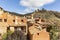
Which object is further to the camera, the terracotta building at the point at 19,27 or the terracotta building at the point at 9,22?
the terracotta building at the point at 9,22

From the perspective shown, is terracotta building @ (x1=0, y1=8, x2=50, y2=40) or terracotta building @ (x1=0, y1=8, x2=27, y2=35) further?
terracotta building @ (x1=0, y1=8, x2=27, y2=35)

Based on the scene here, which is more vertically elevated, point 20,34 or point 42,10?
point 42,10

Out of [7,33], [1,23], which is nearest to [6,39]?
[7,33]

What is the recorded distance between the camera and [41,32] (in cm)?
2839

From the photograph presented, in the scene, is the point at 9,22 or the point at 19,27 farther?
the point at 19,27

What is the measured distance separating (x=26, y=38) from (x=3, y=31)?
4620mm

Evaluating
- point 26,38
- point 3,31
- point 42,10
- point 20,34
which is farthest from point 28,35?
point 42,10

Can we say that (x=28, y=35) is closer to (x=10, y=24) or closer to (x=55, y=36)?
(x=10, y=24)

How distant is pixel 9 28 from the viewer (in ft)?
99.1

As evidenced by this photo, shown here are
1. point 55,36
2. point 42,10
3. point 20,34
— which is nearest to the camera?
point 20,34

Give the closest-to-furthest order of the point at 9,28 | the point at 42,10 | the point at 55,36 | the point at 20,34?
the point at 20,34, the point at 9,28, the point at 55,36, the point at 42,10

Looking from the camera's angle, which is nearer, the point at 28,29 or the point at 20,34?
the point at 20,34

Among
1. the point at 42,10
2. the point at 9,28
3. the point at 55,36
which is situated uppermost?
the point at 42,10

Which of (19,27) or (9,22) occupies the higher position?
(9,22)
